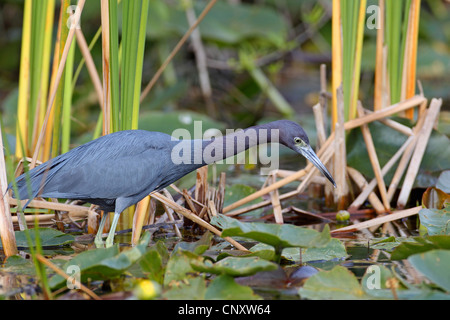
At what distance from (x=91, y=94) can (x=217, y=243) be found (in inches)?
189

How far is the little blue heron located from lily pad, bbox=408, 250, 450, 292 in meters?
1.21

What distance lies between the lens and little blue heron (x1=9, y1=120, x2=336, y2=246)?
3.60 meters

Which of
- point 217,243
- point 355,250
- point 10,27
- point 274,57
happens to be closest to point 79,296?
point 217,243

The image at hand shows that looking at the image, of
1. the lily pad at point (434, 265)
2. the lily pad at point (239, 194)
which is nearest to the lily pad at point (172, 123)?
the lily pad at point (239, 194)

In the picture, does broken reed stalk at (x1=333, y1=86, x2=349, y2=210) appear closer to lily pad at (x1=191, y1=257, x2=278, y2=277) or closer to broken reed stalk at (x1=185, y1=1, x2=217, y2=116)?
lily pad at (x1=191, y1=257, x2=278, y2=277)

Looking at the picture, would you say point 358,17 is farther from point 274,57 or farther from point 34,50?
point 274,57

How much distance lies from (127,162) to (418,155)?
2199 mm

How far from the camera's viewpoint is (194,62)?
29.2 feet

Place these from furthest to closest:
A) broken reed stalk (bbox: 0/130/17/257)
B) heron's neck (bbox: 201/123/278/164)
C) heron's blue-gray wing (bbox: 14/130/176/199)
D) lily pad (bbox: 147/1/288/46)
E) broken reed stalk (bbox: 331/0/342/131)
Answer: lily pad (bbox: 147/1/288/46) < broken reed stalk (bbox: 331/0/342/131) < heron's neck (bbox: 201/123/278/164) < heron's blue-gray wing (bbox: 14/130/176/199) < broken reed stalk (bbox: 0/130/17/257)

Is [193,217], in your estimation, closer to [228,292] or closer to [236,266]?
[236,266]

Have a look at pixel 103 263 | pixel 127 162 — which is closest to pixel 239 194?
pixel 127 162

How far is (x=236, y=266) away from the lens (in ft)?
9.58

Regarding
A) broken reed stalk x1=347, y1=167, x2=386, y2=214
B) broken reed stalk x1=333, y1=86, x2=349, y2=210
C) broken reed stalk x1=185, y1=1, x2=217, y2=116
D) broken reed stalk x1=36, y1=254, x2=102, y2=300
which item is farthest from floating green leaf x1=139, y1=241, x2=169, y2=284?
broken reed stalk x1=185, y1=1, x2=217, y2=116

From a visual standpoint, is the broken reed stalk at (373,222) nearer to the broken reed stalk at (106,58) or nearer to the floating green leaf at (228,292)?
the floating green leaf at (228,292)
